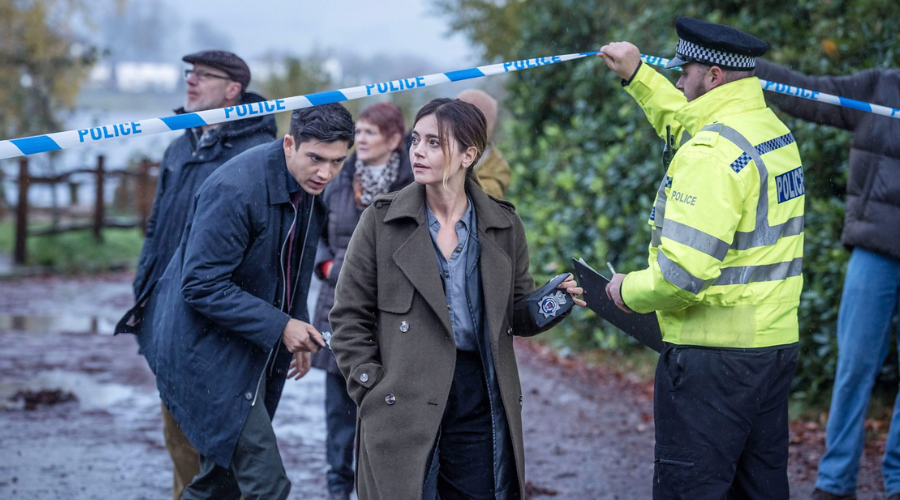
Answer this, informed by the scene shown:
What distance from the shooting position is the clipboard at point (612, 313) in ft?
11.6

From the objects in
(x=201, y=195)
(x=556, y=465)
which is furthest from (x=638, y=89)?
(x=556, y=465)

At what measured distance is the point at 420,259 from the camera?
311cm

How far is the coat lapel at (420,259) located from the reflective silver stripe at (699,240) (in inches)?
30.9

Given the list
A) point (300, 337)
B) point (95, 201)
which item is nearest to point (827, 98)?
point (300, 337)

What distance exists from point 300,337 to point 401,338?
28.0 inches

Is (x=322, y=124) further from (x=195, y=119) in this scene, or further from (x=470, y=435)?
(x=470, y=435)

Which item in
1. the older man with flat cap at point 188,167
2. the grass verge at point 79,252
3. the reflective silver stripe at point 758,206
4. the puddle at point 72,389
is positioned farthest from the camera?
the grass verge at point 79,252

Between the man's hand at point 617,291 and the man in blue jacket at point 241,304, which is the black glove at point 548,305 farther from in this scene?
the man in blue jacket at point 241,304

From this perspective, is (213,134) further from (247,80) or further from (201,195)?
(201,195)

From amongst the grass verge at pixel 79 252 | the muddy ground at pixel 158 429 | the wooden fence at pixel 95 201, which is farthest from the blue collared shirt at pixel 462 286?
the grass verge at pixel 79 252

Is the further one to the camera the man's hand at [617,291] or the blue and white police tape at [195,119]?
the man's hand at [617,291]

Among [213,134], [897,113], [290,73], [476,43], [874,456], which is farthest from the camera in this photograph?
[290,73]

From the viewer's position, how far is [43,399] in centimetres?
724

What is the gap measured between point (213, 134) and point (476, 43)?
13.3 metres
